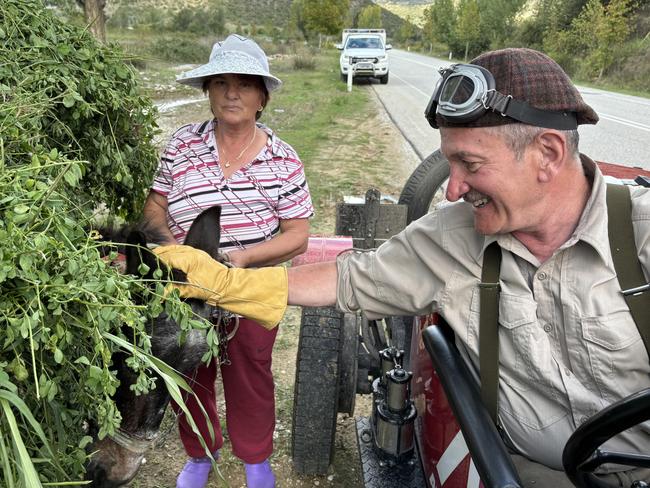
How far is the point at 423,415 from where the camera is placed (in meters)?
2.47

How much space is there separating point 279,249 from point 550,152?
1334mm

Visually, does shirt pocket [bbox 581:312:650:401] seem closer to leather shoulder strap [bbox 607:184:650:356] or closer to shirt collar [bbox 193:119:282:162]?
leather shoulder strap [bbox 607:184:650:356]

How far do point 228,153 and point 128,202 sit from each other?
1.74ft

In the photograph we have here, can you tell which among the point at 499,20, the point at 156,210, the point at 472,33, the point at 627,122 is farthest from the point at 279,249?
the point at 499,20

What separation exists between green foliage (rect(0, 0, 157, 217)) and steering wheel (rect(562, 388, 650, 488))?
162 centimetres

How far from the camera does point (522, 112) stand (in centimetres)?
171

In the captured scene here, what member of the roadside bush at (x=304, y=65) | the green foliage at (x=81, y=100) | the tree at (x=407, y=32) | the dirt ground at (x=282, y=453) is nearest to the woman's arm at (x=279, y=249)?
the green foliage at (x=81, y=100)

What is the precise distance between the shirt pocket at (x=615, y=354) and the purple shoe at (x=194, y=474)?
82.6 inches

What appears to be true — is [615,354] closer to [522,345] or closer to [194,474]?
[522,345]

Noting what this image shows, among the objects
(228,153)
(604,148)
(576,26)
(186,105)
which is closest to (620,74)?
(576,26)

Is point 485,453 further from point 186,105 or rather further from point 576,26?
point 576,26

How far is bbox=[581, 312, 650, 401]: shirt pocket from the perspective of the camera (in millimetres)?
1696

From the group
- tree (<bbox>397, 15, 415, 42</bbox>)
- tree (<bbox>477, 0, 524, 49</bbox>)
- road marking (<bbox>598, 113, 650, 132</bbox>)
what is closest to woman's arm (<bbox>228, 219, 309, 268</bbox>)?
road marking (<bbox>598, 113, 650, 132</bbox>)

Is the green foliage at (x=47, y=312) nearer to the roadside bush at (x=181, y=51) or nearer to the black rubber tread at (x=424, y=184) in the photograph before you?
the black rubber tread at (x=424, y=184)
